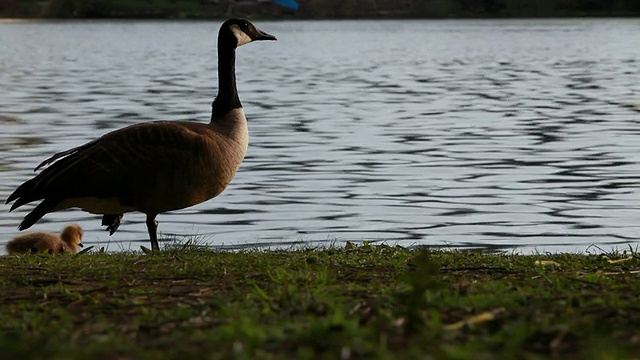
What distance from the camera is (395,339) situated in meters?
5.68

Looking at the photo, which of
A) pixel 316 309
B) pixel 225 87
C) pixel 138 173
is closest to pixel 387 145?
pixel 225 87

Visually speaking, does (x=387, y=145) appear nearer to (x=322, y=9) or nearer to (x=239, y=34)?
(x=239, y=34)

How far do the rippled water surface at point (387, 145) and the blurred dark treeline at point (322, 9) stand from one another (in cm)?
10261

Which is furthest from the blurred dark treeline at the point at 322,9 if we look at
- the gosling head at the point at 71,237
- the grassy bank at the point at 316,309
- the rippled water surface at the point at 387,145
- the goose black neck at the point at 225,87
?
the grassy bank at the point at 316,309

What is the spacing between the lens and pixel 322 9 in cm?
18312

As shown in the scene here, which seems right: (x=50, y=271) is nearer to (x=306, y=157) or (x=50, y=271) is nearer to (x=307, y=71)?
(x=306, y=157)

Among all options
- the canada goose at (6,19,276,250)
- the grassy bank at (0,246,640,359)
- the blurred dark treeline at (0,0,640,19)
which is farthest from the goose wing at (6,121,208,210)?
the blurred dark treeline at (0,0,640,19)

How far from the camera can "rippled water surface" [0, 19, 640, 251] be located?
15914mm

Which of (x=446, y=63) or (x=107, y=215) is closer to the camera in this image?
(x=107, y=215)

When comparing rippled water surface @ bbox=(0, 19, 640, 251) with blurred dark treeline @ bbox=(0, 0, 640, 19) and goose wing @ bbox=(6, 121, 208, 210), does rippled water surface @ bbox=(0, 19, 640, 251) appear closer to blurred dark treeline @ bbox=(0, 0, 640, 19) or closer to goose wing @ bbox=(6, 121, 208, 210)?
goose wing @ bbox=(6, 121, 208, 210)

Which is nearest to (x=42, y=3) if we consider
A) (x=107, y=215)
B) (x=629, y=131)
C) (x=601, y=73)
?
(x=601, y=73)

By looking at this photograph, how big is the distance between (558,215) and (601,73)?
3995 centimetres

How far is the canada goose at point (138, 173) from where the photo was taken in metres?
10.7

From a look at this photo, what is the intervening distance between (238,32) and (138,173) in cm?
291
